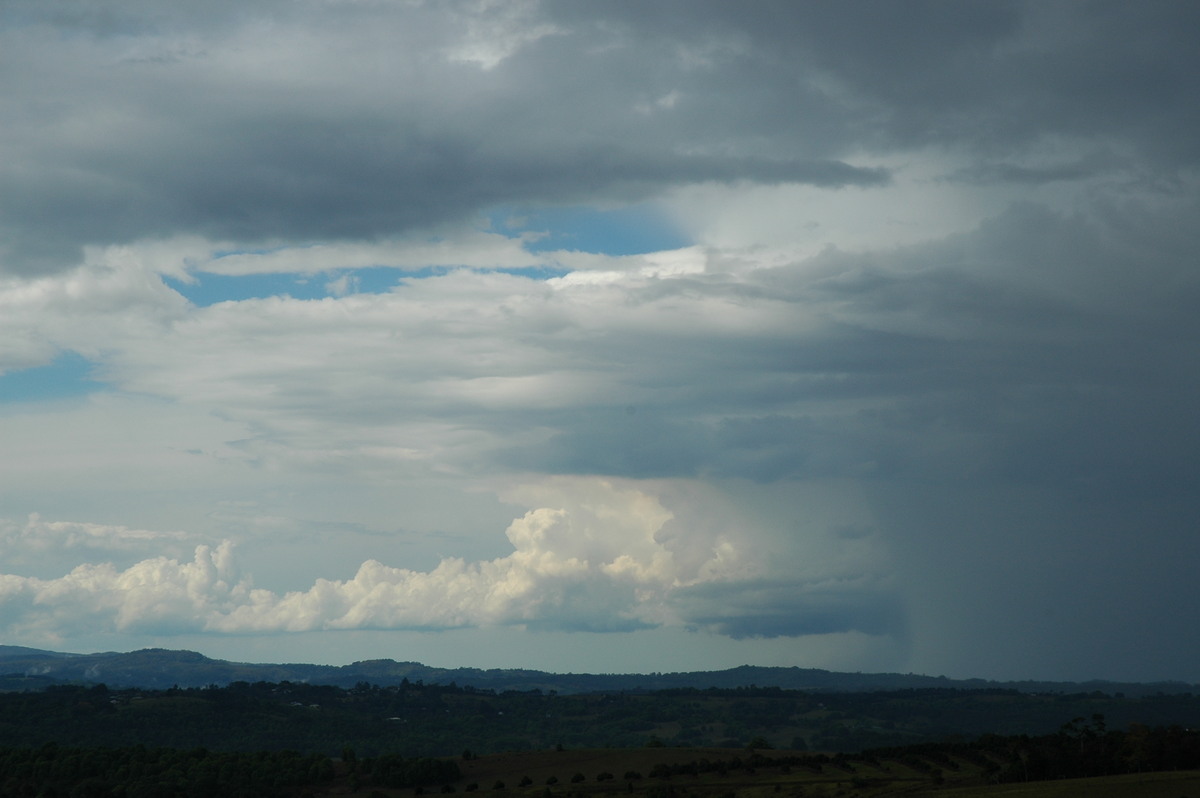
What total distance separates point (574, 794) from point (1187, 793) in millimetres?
98827

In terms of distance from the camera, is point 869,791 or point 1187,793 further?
point 869,791

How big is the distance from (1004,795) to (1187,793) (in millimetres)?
24224

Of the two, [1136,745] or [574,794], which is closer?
[1136,745]

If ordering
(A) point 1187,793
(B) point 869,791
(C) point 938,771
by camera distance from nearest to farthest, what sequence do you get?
1. (A) point 1187,793
2. (B) point 869,791
3. (C) point 938,771

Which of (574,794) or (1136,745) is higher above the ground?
(1136,745)

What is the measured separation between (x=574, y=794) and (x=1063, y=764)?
279ft

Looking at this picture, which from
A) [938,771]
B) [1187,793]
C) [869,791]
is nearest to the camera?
[1187,793]

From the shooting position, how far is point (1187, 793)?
15325cm

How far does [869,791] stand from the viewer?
178750 mm

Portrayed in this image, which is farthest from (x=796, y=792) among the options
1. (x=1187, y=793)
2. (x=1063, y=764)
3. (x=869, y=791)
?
(x=1187, y=793)

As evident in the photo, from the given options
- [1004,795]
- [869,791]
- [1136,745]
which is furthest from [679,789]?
[1136,745]

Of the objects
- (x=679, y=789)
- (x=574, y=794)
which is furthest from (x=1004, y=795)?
(x=574, y=794)

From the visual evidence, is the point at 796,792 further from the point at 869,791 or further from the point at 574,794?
the point at 574,794

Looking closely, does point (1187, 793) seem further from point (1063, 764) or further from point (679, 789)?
point (679, 789)
